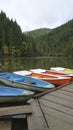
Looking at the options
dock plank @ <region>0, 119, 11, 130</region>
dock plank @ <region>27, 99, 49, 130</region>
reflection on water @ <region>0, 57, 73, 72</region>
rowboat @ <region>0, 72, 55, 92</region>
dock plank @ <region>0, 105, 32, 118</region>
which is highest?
dock plank @ <region>0, 105, 32, 118</region>

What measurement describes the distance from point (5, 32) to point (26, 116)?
102175 millimetres

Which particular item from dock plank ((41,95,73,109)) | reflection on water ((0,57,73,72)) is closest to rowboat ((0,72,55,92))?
dock plank ((41,95,73,109))

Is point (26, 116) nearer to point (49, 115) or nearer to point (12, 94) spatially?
point (49, 115)

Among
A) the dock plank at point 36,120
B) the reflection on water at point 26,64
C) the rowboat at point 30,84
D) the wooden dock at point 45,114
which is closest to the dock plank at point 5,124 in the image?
the wooden dock at point 45,114

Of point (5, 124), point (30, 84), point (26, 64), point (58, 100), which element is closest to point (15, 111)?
point (5, 124)

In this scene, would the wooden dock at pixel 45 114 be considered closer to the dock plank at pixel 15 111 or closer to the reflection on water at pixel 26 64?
the dock plank at pixel 15 111

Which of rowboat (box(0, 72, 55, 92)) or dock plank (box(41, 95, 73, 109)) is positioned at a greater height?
dock plank (box(41, 95, 73, 109))

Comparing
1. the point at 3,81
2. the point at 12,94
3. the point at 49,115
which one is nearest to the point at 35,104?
the point at 49,115

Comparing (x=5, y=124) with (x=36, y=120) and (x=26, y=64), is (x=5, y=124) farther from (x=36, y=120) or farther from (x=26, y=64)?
(x=26, y=64)

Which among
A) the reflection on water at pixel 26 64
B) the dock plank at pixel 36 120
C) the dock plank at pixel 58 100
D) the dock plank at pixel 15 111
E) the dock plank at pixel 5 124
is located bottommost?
the reflection on water at pixel 26 64

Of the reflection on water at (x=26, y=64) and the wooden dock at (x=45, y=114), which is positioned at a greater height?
the wooden dock at (x=45, y=114)

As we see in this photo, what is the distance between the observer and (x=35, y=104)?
6.99 m

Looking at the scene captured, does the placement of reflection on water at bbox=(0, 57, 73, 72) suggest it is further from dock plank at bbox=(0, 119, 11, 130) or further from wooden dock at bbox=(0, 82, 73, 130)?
dock plank at bbox=(0, 119, 11, 130)

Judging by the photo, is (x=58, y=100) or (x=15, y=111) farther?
(x=58, y=100)
